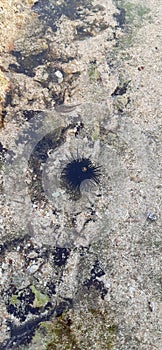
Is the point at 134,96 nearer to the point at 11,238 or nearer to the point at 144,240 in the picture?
the point at 144,240

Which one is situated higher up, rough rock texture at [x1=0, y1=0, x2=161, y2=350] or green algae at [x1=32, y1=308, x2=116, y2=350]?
rough rock texture at [x1=0, y1=0, x2=161, y2=350]

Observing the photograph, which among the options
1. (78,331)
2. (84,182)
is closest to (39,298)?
(78,331)

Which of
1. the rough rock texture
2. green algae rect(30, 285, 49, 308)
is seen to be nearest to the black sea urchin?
the rough rock texture

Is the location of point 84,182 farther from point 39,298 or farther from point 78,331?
point 78,331

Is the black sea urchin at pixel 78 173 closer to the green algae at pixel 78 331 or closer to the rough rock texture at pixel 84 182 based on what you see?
the rough rock texture at pixel 84 182

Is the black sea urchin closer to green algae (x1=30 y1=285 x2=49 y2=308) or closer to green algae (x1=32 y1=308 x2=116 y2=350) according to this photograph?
green algae (x1=30 y1=285 x2=49 y2=308)

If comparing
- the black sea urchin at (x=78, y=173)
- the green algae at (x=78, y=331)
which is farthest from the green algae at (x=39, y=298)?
the black sea urchin at (x=78, y=173)
